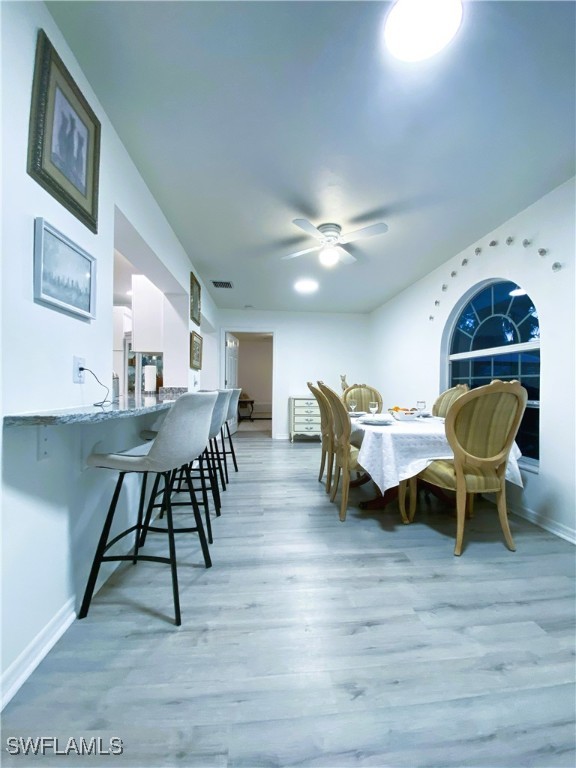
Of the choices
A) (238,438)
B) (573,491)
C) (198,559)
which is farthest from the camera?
(238,438)

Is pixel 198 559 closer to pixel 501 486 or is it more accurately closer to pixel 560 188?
pixel 501 486

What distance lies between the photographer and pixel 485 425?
74.2 inches

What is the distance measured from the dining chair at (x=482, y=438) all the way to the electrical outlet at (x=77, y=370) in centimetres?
197

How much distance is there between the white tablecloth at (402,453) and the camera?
2133 millimetres

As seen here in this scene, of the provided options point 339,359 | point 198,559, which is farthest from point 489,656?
point 339,359

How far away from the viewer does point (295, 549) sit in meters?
1.93

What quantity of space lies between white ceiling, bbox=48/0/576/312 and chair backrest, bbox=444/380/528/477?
1451mm

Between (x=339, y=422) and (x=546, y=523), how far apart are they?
1.67 metres

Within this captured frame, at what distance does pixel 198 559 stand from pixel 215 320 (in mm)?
4230

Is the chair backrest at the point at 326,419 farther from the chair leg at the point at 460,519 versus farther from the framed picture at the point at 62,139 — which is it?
the framed picture at the point at 62,139

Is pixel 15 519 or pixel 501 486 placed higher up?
pixel 15 519

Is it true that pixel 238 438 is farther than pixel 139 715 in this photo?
Yes

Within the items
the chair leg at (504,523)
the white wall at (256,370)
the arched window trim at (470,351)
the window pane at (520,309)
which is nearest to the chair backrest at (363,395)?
the arched window trim at (470,351)

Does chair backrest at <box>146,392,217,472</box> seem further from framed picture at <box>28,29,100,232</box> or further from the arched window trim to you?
the arched window trim
